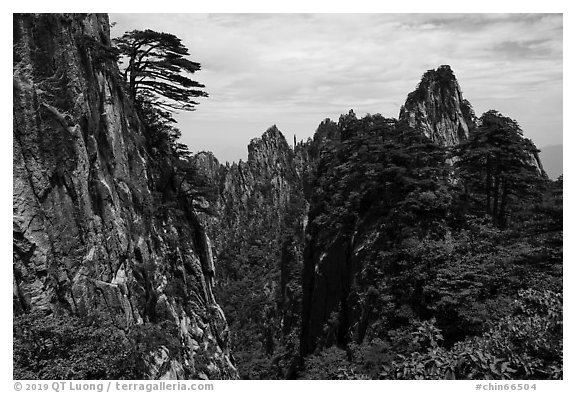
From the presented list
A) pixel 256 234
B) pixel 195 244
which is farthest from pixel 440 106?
pixel 256 234

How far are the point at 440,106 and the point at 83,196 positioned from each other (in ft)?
132

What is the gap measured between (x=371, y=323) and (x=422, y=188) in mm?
7066

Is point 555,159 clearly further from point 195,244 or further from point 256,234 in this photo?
point 256,234

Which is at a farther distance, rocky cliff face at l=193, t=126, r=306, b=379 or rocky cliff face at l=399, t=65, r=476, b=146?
rocky cliff face at l=193, t=126, r=306, b=379

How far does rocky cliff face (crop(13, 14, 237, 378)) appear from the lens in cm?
1225

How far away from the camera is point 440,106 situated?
1790 inches

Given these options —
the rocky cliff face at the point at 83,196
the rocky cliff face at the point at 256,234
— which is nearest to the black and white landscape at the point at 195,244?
the rocky cliff face at the point at 83,196

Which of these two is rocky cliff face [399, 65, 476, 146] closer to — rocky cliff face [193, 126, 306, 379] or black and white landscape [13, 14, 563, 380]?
black and white landscape [13, 14, 563, 380]

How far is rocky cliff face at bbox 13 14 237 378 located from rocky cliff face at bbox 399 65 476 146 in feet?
105

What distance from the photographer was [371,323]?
1842 cm

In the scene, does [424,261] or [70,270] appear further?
[424,261]

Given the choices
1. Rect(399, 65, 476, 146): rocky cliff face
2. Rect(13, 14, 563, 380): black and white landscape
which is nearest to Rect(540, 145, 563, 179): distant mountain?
Rect(13, 14, 563, 380): black and white landscape

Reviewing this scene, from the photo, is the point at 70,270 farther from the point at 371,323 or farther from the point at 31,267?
the point at 371,323
